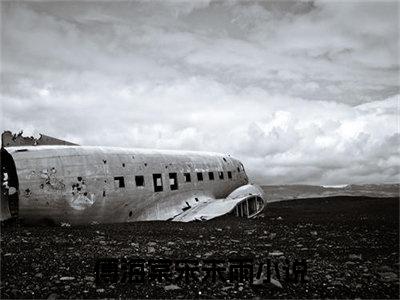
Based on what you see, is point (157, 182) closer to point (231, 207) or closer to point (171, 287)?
point (231, 207)

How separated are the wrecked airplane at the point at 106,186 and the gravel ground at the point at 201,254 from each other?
871 millimetres

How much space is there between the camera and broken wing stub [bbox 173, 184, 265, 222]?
19.5 metres

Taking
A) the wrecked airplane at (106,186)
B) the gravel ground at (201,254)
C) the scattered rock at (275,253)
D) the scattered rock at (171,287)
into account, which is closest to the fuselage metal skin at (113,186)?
the wrecked airplane at (106,186)

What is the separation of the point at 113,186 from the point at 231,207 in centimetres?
670

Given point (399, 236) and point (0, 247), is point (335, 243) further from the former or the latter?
point (0, 247)

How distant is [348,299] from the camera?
A: 21.4 ft

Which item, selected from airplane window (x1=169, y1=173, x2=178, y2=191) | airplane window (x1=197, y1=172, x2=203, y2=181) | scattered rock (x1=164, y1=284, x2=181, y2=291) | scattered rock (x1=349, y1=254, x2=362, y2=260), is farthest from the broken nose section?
scattered rock (x1=164, y1=284, x2=181, y2=291)

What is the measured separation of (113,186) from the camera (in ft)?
55.6

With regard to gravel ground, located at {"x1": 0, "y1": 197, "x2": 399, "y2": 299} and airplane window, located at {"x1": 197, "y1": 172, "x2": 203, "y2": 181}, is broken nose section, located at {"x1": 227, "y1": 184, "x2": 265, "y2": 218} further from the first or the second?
gravel ground, located at {"x1": 0, "y1": 197, "x2": 399, "y2": 299}

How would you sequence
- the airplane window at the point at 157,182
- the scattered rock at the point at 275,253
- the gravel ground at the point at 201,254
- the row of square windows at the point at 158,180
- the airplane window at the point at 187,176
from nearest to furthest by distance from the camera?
the gravel ground at the point at 201,254, the scattered rock at the point at 275,253, the row of square windows at the point at 158,180, the airplane window at the point at 157,182, the airplane window at the point at 187,176

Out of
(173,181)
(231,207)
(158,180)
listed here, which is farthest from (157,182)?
(231,207)

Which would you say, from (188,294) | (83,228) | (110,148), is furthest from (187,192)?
(188,294)

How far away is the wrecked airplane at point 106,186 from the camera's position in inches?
584

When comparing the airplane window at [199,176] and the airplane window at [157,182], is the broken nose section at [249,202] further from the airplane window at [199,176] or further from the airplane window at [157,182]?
the airplane window at [157,182]
